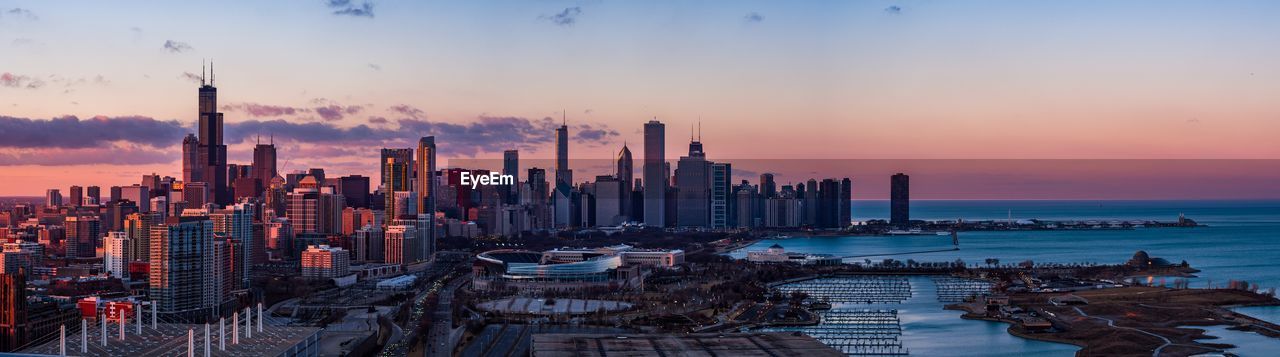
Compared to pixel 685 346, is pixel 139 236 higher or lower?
higher

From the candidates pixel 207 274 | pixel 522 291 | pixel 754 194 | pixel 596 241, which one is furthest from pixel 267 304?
pixel 754 194

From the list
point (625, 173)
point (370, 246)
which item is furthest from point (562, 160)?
point (370, 246)

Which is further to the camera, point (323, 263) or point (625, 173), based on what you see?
point (625, 173)

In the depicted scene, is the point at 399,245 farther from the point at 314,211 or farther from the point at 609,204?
the point at 609,204

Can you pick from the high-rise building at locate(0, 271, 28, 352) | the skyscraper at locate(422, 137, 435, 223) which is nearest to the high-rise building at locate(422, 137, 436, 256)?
the skyscraper at locate(422, 137, 435, 223)

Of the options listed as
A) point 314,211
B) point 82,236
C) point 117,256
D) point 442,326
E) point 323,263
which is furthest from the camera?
point 314,211
